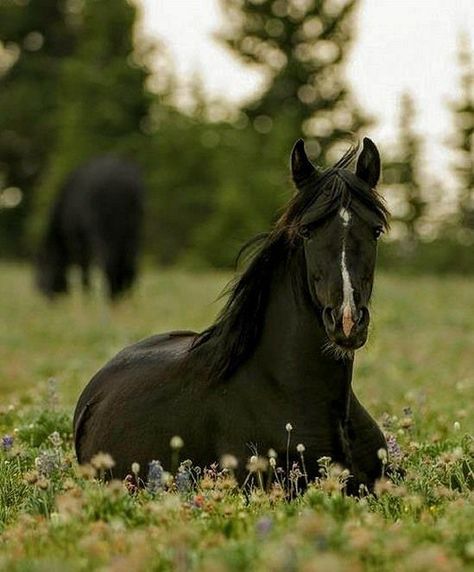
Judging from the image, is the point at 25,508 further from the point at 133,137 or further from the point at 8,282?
the point at 133,137

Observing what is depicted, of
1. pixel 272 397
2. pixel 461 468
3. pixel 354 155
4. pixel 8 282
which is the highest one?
pixel 354 155

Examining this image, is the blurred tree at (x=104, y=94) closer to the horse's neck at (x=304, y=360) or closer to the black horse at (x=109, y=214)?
the black horse at (x=109, y=214)

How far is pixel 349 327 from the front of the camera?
18.5 feet

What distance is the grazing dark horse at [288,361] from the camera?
20.0 ft

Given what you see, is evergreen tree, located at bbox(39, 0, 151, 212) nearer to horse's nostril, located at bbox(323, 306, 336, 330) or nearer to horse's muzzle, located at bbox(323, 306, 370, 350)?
horse's nostril, located at bbox(323, 306, 336, 330)

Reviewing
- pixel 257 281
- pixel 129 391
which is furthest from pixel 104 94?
pixel 257 281

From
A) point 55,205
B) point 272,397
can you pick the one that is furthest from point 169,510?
point 55,205

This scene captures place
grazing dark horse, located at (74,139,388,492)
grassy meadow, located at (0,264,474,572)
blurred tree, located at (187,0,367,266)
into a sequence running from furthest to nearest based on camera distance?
blurred tree, located at (187,0,367,266) < grazing dark horse, located at (74,139,388,492) < grassy meadow, located at (0,264,474,572)

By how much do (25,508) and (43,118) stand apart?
181 ft

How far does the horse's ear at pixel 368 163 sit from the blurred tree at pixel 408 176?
159ft

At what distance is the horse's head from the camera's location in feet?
18.8

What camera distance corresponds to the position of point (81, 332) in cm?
2012

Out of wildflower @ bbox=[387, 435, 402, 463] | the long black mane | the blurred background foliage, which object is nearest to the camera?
the long black mane

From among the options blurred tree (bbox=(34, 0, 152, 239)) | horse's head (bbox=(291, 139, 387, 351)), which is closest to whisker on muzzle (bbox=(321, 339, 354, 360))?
horse's head (bbox=(291, 139, 387, 351))
